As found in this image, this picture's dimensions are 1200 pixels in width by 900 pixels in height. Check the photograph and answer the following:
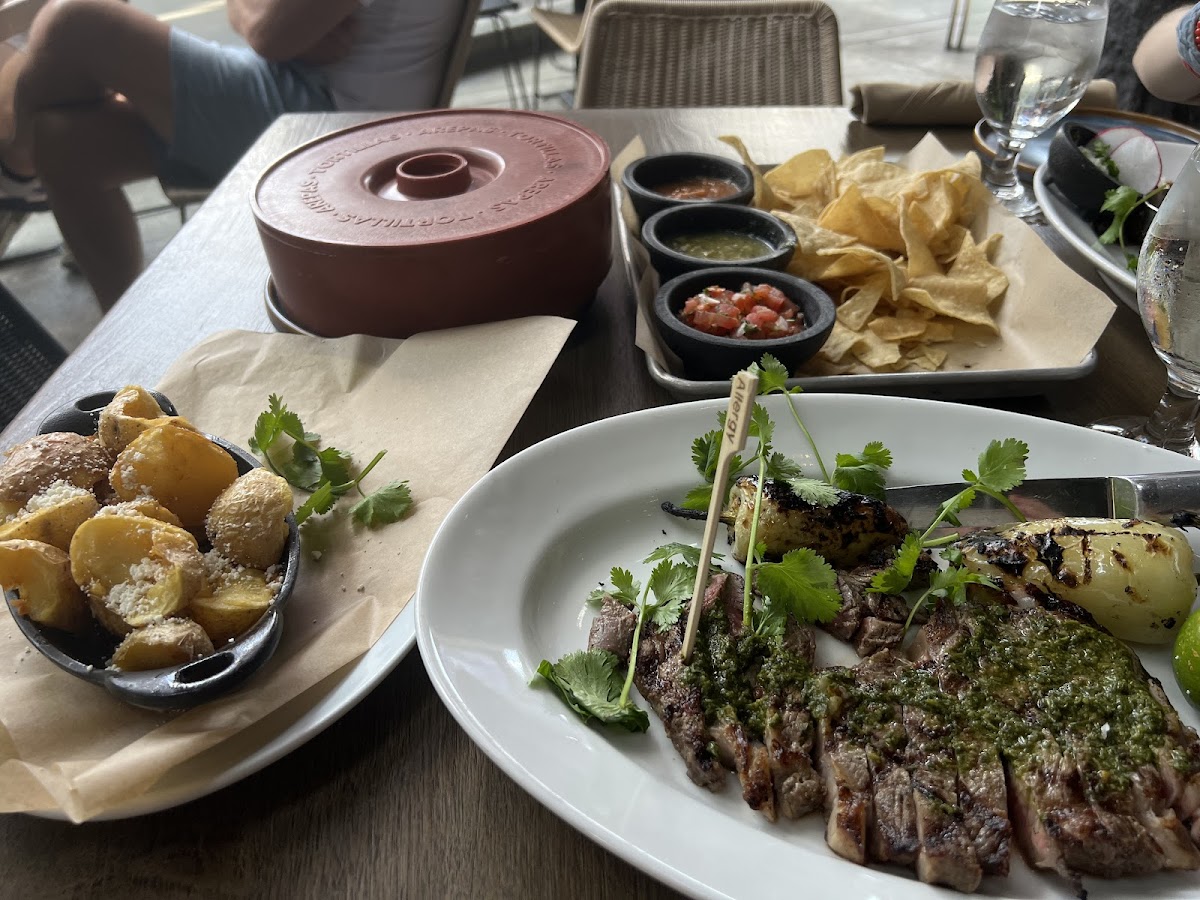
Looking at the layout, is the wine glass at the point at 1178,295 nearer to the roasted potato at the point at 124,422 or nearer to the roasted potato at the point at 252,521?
the roasted potato at the point at 252,521

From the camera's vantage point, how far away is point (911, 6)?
345 inches

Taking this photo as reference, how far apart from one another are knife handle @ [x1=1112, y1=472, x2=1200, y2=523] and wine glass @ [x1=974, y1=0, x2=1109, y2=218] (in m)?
1.16

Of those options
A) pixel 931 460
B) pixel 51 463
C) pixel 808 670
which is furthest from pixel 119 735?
pixel 931 460

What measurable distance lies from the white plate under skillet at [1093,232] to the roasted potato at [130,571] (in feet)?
5.11

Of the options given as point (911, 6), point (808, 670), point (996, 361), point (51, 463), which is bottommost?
point (911, 6)

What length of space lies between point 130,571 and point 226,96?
276 centimetres

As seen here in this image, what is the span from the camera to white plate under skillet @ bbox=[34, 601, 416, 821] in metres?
0.74

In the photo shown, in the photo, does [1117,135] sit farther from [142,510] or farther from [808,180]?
[142,510]

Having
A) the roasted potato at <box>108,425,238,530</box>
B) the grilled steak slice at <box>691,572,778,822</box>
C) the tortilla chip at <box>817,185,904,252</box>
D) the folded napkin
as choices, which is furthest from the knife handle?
the folded napkin

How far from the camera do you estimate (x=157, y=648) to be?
30.1 inches

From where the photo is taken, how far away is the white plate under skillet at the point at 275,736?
0.74m

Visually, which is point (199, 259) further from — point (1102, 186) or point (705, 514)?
point (1102, 186)

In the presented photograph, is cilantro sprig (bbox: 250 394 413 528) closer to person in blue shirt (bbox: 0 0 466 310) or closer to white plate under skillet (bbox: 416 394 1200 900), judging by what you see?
white plate under skillet (bbox: 416 394 1200 900)

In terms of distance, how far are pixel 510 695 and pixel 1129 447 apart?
2.95 ft
